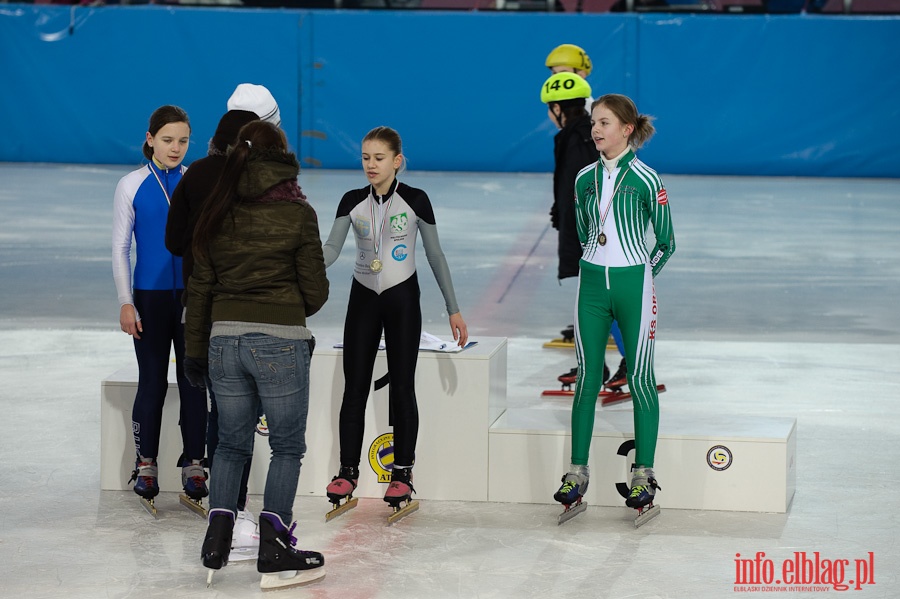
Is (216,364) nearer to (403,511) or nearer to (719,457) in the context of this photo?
(403,511)

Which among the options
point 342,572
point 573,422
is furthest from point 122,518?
point 573,422

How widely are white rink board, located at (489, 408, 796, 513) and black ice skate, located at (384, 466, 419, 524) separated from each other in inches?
16.1

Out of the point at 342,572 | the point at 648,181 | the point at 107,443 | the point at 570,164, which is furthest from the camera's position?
the point at 570,164

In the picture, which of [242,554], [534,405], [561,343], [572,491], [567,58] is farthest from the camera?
[561,343]

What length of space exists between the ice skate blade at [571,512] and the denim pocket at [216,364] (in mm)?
1539

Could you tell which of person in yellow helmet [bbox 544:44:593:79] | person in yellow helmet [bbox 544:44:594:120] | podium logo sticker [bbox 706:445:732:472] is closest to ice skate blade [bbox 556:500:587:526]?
podium logo sticker [bbox 706:445:732:472]

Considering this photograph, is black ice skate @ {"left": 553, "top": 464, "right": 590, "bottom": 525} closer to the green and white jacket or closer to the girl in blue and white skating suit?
the green and white jacket

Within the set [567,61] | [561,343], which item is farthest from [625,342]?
[561,343]

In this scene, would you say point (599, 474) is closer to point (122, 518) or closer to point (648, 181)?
point (648, 181)

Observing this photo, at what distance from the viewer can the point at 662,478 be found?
5242mm

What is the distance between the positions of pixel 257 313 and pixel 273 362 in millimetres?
160

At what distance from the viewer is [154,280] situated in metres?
4.92

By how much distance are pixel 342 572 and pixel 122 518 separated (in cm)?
107

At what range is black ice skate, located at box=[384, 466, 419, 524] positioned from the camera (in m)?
5.02
